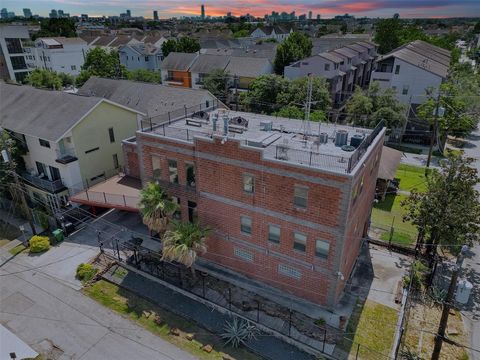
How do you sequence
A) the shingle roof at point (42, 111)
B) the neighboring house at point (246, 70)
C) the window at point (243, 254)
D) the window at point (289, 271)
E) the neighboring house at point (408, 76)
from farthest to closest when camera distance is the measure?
the neighboring house at point (246, 70)
the neighboring house at point (408, 76)
the shingle roof at point (42, 111)
the window at point (243, 254)
the window at point (289, 271)

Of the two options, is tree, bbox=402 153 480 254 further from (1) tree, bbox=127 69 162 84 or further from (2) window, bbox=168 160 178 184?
(1) tree, bbox=127 69 162 84

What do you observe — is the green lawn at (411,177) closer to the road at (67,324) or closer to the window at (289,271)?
the window at (289,271)

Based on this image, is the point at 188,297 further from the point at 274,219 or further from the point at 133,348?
the point at 274,219

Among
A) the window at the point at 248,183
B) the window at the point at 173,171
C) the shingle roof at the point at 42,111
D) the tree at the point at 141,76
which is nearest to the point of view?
the window at the point at 248,183

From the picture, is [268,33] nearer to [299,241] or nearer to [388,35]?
[388,35]

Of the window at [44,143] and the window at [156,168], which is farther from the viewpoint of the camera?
the window at [44,143]

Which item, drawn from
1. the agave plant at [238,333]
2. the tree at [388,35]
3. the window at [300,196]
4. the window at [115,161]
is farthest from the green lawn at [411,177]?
the tree at [388,35]
